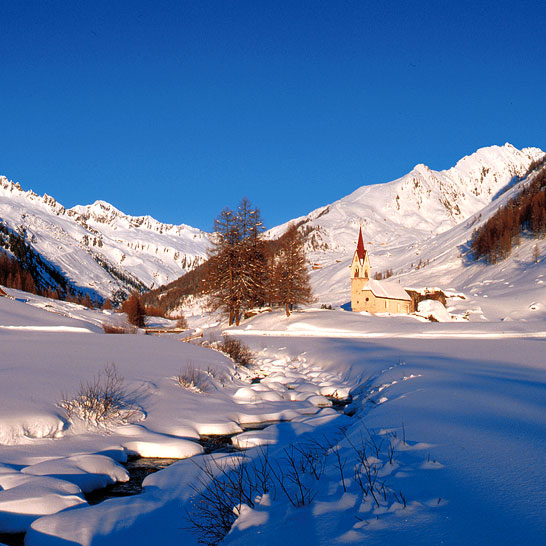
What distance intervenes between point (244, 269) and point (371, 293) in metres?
22.4

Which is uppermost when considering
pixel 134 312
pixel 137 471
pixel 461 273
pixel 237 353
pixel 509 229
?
pixel 509 229

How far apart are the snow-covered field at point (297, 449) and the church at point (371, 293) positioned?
1573 inches

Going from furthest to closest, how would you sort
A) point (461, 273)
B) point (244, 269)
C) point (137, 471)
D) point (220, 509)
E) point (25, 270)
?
1. point (25, 270)
2. point (461, 273)
3. point (244, 269)
4. point (137, 471)
5. point (220, 509)

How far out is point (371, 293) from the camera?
184 feet

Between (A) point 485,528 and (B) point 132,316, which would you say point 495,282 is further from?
(A) point 485,528

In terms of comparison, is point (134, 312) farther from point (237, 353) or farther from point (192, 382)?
point (192, 382)

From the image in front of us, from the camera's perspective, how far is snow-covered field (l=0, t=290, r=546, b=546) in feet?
11.2

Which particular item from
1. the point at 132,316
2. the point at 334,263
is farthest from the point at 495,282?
the point at 334,263

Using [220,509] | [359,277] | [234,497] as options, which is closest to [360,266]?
[359,277]

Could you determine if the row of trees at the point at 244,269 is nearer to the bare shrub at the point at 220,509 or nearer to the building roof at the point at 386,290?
the building roof at the point at 386,290

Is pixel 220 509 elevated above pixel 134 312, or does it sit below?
below

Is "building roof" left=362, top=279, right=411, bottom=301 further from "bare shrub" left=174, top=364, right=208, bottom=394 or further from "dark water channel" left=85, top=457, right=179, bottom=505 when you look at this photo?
"dark water channel" left=85, top=457, right=179, bottom=505

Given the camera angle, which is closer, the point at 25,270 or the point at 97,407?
the point at 97,407

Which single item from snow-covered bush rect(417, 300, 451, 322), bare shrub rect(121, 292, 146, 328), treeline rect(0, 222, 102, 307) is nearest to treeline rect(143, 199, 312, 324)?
bare shrub rect(121, 292, 146, 328)
